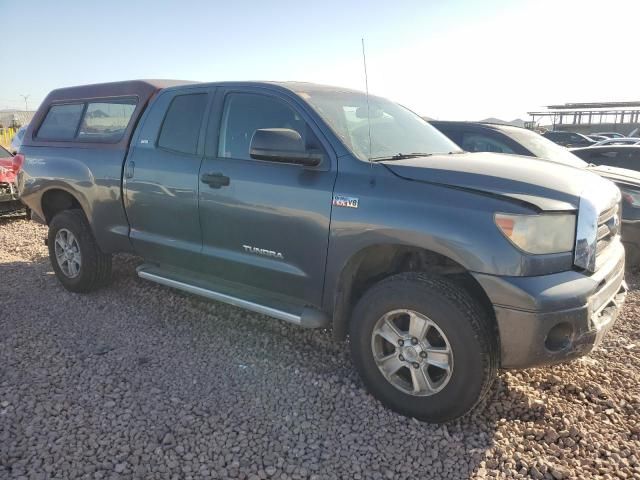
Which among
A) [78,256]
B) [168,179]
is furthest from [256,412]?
[78,256]

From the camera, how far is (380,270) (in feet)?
10.8

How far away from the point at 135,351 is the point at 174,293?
1.27 m

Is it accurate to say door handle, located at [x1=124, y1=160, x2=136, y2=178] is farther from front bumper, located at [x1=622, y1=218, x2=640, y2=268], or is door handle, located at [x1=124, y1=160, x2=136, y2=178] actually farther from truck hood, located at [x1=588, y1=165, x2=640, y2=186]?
front bumper, located at [x1=622, y1=218, x2=640, y2=268]

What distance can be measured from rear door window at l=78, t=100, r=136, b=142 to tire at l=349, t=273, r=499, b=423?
9.27ft

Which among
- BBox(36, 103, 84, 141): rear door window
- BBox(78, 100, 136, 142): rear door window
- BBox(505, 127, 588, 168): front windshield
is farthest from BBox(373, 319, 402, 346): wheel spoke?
BBox(505, 127, 588, 168): front windshield

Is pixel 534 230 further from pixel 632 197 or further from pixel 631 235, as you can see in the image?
pixel 632 197

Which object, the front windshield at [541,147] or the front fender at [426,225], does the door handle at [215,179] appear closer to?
the front fender at [426,225]

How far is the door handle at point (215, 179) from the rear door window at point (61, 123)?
81.2 inches

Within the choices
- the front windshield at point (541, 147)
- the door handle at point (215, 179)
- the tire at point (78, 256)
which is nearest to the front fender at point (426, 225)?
the door handle at point (215, 179)

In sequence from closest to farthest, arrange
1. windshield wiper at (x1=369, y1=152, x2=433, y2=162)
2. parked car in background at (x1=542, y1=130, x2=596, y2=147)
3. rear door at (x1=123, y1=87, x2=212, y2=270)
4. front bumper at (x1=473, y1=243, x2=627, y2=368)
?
front bumper at (x1=473, y1=243, x2=627, y2=368)
windshield wiper at (x1=369, y1=152, x2=433, y2=162)
rear door at (x1=123, y1=87, x2=212, y2=270)
parked car in background at (x1=542, y1=130, x2=596, y2=147)

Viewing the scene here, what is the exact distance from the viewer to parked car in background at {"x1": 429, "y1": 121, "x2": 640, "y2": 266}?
5551 mm

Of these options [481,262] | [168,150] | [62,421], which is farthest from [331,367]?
[168,150]

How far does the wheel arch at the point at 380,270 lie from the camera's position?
2980mm

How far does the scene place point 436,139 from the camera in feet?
13.1
